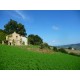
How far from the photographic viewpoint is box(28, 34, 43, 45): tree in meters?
5.33

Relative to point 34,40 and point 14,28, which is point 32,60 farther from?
point 14,28

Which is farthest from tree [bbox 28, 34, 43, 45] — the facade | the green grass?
the green grass

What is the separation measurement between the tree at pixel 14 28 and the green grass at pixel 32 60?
28cm

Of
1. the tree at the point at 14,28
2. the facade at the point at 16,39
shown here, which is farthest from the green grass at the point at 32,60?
the tree at the point at 14,28

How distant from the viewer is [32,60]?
17.4 ft

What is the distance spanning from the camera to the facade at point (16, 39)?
212 inches

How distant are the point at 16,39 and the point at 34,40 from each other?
33 centimetres

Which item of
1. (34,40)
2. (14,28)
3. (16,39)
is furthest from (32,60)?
(14,28)

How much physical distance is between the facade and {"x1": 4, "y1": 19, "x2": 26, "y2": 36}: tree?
69 millimetres

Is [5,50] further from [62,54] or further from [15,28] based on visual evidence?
[62,54]

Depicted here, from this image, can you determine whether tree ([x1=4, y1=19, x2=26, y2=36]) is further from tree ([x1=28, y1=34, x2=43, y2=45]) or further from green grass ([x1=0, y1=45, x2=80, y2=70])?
green grass ([x1=0, y1=45, x2=80, y2=70])

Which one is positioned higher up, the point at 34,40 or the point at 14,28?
the point at 14,28

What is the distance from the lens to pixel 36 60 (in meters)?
5.32
